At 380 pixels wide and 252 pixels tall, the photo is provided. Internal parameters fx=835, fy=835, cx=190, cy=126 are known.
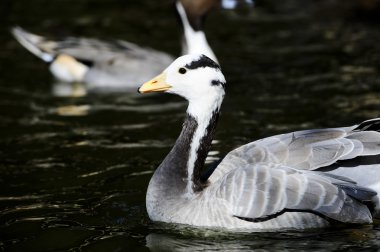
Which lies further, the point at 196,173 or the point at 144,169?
the point at 144,169

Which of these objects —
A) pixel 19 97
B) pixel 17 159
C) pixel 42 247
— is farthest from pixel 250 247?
pixel 19 97

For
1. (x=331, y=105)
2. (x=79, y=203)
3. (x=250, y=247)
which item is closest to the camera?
(x=250, y=247)

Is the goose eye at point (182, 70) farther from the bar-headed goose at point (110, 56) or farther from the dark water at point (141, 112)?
the bar-headed goose at point (110, 56)

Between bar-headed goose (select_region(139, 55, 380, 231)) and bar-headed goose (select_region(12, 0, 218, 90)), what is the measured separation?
4.76 m

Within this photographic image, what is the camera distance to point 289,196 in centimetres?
646

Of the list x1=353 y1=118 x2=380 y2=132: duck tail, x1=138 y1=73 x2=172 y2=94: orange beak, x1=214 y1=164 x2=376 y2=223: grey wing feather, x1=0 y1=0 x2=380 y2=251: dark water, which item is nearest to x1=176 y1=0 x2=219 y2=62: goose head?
x1=0 y1=0 x2=380 y2=251: dark water

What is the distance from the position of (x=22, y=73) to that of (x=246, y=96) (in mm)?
3669

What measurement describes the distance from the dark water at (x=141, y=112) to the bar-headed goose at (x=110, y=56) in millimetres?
313

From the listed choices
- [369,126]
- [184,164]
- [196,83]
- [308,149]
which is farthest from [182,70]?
[369,126]

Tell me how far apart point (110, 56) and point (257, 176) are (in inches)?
240

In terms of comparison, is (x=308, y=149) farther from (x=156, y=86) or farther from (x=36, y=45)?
(x=36, y=45)

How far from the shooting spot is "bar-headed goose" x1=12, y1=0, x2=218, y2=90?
11961 mm

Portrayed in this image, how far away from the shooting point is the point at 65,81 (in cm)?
1258

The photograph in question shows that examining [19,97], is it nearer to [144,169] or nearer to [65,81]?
[65,81]
